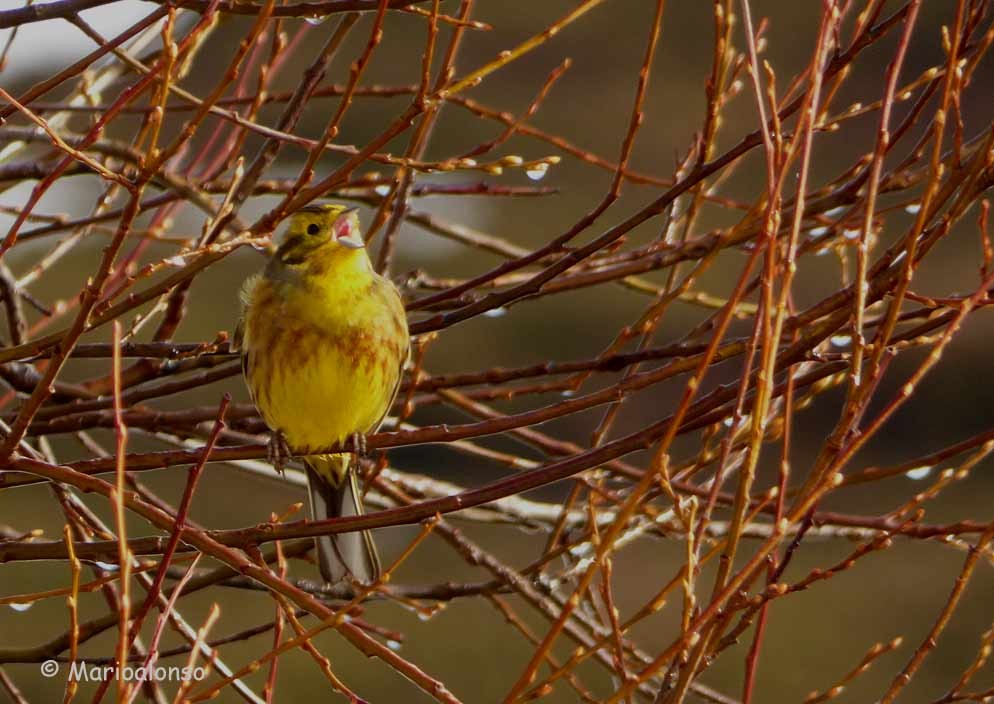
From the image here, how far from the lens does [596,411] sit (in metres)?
13.1

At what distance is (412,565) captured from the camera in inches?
407

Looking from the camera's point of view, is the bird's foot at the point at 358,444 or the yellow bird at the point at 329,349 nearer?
the bird's foot at the point at 358,444

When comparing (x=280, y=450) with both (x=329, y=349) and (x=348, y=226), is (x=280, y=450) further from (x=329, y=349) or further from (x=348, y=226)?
(x=348, y=226)

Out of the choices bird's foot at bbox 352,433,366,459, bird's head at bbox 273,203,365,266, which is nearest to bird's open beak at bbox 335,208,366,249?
bird's head at bbox 273,203,365,266

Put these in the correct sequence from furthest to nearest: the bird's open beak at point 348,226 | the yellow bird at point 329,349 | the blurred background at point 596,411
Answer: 1. the blurred background at point 596,411
2. the bird's open beak at point 348,226
3. the yellow bird at point 329,349

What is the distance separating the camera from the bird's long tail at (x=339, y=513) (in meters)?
3.77

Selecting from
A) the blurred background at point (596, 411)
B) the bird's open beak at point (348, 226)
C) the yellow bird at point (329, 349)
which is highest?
the blurred background at point (596, 411)

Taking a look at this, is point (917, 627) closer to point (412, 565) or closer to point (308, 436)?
point (412, 565)

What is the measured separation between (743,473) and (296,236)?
2.38 m

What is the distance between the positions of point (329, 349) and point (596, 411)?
9247 mm

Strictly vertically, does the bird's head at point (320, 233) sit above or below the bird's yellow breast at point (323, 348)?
above

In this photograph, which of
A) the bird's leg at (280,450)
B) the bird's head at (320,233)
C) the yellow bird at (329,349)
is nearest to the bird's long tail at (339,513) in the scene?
the yellow bird at (329,349)

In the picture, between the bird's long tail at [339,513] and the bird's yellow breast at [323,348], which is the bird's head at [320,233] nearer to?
the bird's yellow breast at [323,348]

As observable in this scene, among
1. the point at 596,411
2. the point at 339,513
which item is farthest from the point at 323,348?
the point at 596,411
